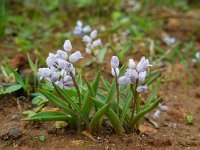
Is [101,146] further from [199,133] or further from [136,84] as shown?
[199,133]

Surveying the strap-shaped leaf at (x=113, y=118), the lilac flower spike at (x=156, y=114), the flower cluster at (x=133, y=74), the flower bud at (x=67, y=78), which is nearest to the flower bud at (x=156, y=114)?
the lilac flower spike at (x=156, y=114)

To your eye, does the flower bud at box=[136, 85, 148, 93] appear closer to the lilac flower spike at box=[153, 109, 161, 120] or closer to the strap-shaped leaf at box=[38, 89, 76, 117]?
the strap-shaped leaf at box=[38, 89, 76, 117]

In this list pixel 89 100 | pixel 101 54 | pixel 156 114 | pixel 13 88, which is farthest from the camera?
pixel 101 54

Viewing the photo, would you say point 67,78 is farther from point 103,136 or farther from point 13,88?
point 13,88

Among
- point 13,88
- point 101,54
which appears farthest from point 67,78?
point 101,54

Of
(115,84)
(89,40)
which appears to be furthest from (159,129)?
(89,40)

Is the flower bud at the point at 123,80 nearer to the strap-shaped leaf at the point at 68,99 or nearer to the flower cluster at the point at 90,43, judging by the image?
the strap-shaped leaf at the point at 68,99
